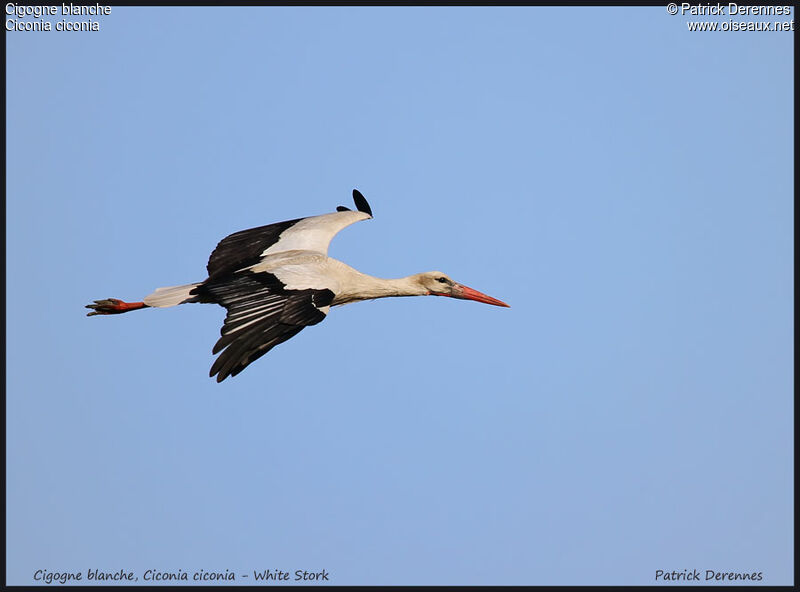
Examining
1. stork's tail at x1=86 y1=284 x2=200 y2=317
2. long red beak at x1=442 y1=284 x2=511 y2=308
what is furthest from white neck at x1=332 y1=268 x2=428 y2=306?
stork's tail at x1=86 y1=284 x2=200 y2=317

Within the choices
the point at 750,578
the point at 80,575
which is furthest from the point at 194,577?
the point at 750,578

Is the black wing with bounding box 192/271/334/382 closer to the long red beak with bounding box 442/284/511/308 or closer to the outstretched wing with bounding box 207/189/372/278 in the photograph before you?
the outstretched wing with bounding box 207/189/372/278

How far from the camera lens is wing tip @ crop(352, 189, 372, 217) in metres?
12.8

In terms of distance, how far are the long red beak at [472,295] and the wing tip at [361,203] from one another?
1.49 m

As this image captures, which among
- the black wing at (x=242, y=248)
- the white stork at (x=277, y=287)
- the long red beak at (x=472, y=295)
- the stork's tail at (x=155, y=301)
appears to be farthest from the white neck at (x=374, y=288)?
the stork's tail at (x=155, y=301)

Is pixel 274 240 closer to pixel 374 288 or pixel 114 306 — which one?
pixel 374 288

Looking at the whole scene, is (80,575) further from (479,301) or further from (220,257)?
(479,301)

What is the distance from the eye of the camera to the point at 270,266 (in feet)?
36.0

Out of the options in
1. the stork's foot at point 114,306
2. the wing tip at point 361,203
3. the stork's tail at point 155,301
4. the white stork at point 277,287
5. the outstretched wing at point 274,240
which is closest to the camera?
the white stork at point 277,287

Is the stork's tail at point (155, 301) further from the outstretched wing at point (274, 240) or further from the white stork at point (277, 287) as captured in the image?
the outstretched wing at point (274, 240)

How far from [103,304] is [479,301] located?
3967 mm

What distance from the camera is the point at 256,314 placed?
31.4 ft

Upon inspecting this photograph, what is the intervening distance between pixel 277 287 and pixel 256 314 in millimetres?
585

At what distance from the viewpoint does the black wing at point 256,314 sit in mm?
9102
